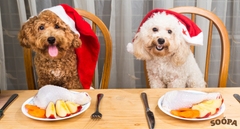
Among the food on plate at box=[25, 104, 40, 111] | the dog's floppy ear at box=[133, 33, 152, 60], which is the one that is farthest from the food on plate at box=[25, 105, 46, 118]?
the dog's floppy ear at box=[133, 33, 152, 60]

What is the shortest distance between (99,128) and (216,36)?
130 centimetres

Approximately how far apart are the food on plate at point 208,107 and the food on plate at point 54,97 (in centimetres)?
36

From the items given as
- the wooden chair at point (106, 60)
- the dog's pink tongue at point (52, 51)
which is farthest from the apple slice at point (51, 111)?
the wooden chair at point (106, 60)

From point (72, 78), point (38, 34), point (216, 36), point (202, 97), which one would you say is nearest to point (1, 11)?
point (38, 34)

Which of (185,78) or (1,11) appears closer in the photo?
(185,78)

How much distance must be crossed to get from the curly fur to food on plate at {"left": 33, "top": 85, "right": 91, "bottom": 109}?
1.45 ft

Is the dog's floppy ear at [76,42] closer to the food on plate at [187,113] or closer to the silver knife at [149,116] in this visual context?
the silver knife at [149,116]

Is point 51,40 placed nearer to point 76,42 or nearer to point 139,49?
point 76,42

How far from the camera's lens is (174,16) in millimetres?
964

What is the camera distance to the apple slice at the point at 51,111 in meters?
0.55

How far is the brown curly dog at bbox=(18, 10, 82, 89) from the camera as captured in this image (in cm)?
89

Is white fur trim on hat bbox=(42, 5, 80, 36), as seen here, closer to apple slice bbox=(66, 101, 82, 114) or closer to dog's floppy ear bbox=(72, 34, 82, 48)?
dog's floppy ear bbox=(72, 34, 82, 48)

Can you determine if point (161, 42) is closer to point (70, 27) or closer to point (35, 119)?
point (70, 27)

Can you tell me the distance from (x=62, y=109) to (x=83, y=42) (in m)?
0.52
